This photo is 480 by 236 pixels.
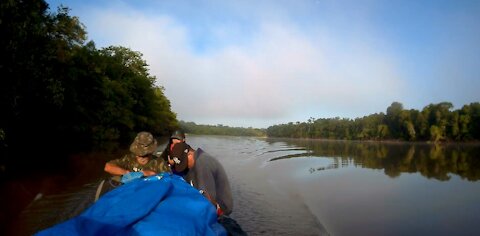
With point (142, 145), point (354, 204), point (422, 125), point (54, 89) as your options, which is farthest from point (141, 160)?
point (422, 125)

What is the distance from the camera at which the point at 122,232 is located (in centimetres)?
220

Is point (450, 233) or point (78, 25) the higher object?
point (78, 25)

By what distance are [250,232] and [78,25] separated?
17590 millimetres

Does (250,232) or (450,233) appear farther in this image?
(450,233)

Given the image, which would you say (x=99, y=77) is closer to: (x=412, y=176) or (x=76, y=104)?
(x=76, y=104)

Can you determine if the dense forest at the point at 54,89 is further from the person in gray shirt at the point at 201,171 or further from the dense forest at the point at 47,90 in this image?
the person in gray shirt at the point at 201,171

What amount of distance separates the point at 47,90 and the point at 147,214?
1474cm

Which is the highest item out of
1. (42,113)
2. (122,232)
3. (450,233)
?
(42,113)

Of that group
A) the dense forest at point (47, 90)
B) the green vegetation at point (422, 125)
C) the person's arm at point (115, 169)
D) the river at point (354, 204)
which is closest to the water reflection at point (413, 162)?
the river at point (354, 204)

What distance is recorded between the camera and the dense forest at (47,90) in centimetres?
1183

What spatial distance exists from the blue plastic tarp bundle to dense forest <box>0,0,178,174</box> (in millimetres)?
10533

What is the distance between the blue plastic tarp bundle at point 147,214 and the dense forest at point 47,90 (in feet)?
34.6

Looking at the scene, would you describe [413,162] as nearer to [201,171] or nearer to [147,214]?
[201,171]

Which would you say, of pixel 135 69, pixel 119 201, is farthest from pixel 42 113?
pixel 135 69
